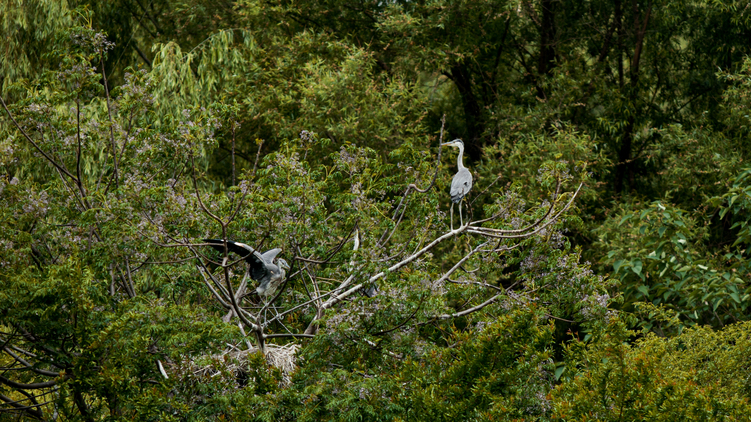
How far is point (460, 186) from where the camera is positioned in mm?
6895

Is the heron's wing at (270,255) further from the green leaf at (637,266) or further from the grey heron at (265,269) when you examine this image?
the green leaf at (637,266)

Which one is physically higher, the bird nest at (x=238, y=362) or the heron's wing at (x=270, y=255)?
the heron's wing at (x=270, y=255)

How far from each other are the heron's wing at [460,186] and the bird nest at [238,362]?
1.99 meters

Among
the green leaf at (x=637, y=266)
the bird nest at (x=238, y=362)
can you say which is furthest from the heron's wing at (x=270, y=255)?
the green leaf at (x=637, y=266)

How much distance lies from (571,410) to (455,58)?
7.61 m

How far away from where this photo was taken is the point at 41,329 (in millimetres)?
5352

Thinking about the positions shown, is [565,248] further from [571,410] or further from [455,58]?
[455,58]

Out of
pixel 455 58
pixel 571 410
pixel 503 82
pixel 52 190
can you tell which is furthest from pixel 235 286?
pixel 503 82

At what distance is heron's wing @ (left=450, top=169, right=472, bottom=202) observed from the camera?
6.86 meters

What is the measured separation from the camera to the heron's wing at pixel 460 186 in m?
6.86

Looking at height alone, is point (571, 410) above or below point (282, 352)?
above

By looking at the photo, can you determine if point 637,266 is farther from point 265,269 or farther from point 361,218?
point 265,269

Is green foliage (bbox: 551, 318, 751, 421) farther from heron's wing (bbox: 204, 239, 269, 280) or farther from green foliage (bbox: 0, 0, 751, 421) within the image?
heron's wing (bbox: 204, 239, 269, 280)

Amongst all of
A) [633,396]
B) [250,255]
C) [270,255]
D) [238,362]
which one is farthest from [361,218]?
[633,396]
